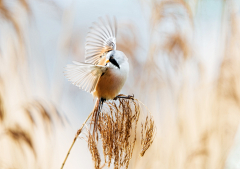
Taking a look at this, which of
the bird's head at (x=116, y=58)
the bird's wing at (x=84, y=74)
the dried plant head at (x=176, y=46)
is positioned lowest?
the bird's wing at (x=84, y=74)

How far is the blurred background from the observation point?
739 mm

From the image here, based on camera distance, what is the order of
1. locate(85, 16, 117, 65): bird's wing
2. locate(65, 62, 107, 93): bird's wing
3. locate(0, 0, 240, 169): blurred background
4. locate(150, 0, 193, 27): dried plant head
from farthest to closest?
locate(150, 0, 193, 27): dried plant head
locate(0, 0, 240, 169): blurred background
locate(85, 16, 117, 65): bird's wing
locate(65, 62, 107, 93): bird's wing

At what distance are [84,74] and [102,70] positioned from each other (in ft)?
0.16

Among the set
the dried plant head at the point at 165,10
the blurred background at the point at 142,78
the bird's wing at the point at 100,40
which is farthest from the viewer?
the dried plant head at the point at 165,10

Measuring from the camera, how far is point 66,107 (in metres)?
0.82

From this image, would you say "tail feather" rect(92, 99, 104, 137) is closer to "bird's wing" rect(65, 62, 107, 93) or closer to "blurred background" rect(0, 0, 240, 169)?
"bird's wing" rect(65, 62, 107, 93)

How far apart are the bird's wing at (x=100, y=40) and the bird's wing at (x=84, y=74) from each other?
0.32ft

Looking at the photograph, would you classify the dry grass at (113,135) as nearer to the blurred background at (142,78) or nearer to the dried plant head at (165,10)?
the blurred background at (142,78)

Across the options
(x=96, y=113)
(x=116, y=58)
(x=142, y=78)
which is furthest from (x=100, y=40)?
(x=142, y=78)

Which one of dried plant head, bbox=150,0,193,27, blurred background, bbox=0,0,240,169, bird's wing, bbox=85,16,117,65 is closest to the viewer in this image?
bird's wing, bbox=85,16,117,65

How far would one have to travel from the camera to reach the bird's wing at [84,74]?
504 mm

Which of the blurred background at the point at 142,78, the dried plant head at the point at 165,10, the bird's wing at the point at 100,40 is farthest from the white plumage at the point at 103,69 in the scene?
the dried plant head at the point at 165,10

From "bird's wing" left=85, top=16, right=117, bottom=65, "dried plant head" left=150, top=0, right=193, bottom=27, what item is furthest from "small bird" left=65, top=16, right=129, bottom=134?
"dried plant head" left=150, top=0, right=193, bottom=27

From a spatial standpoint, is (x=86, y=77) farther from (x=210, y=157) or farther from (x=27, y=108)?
(x=210, y=157)
